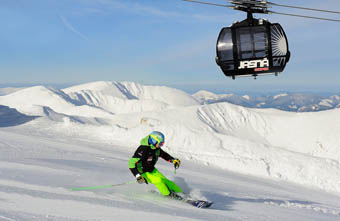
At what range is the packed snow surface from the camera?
4.85 m

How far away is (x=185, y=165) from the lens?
1351 cm

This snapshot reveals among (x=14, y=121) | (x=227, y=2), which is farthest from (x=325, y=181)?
(x=14, y=121)

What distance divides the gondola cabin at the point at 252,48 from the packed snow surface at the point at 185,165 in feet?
11.2

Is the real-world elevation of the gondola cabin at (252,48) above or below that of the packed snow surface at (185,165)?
above

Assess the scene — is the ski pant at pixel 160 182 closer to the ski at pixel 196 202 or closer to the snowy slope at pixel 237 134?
the ski at pixel 196 202

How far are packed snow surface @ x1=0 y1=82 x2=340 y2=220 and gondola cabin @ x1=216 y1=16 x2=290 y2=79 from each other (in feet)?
11.2

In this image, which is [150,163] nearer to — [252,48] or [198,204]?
[198,204]

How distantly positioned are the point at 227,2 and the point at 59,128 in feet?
52.6

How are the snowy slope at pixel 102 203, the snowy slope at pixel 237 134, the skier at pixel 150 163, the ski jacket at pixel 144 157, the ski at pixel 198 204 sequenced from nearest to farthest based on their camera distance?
1. the snowy slope at pixel 102 203
2. the ski at pixel 198 204
3. the skier at pixel 150 163
4. the ski jacket at pixel 144 157
5. the snowy slope at pixel 237 134

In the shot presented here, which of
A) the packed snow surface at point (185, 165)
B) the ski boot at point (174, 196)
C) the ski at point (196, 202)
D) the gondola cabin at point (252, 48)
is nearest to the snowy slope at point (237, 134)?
the packed snow surface at point (185, 165)

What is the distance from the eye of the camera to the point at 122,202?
501cm

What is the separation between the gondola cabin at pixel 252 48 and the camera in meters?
7.81

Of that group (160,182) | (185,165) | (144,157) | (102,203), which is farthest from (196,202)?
(185,165)

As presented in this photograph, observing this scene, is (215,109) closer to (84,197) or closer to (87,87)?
(84,197)
